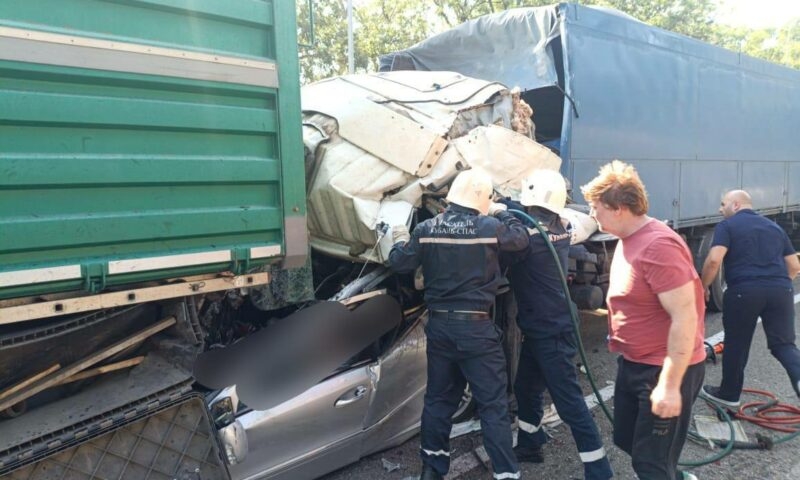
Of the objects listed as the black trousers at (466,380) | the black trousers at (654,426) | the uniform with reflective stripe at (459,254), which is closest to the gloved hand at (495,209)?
the uniform with reflective stripe at (459,254)

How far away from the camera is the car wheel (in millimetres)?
3768

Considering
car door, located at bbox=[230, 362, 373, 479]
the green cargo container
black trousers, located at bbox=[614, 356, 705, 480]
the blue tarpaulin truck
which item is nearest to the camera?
the green cargo container

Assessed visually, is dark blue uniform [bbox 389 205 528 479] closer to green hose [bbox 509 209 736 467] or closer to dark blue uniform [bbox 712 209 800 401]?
green hose [bbox 509 209 736 467]

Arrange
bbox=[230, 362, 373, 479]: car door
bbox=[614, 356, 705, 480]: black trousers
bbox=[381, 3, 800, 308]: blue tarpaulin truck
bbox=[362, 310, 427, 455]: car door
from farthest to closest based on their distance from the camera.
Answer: bbox=[381, 3, 800, 308]: blue tarpaulin truck, bbox=[362, 310, 427, 455]: car door, bbox=[230, 362, 373, 479]: car door, bbox=[614, 356, 705, 480]: black trousers

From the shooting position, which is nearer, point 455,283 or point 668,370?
point 668,370

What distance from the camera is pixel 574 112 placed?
4688mm

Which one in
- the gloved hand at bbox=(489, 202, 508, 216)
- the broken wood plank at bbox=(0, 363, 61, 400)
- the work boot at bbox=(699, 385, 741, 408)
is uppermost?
the gloved hand at bbox=(489, 202, 508, 216)

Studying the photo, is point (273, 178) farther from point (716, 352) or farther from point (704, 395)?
point (716, 352)

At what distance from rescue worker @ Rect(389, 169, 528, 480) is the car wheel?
70cm

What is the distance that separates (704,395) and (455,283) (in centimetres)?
239

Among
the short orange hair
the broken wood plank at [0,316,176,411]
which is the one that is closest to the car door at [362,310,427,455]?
the broken wood plank at [0,316,176,411]

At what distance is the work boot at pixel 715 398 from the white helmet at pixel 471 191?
2303 mm

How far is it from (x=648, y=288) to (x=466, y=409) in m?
1.81

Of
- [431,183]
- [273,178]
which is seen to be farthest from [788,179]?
[273,178]
